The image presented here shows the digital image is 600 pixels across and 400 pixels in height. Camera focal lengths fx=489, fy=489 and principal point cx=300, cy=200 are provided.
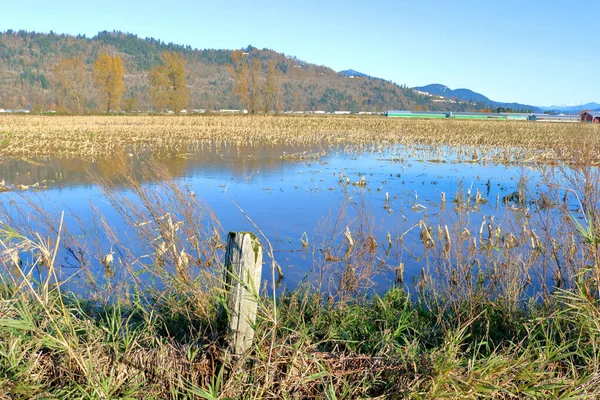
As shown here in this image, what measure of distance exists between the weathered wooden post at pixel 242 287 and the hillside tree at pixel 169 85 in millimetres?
67861

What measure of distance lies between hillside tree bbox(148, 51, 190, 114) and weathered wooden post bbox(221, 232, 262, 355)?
67861 millimetres

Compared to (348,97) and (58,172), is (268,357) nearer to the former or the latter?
(58,172)

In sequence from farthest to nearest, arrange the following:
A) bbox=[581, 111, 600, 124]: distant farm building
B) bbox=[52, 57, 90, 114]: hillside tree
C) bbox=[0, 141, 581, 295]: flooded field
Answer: bbox=[52, 57, 90, 114]: hillside tree → bbox=[581, 111, 600, 124]: distant farm building → bbox=[0, 141, 581, 295]: flooded field

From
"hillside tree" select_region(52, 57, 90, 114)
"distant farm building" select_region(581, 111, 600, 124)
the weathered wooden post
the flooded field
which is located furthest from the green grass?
"hillside tree" select_region(52, 57, 90, 114)

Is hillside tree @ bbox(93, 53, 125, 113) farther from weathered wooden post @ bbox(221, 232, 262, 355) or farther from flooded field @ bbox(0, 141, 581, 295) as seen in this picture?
weathered wooden post @ bbox(221, 232, 262, 355)

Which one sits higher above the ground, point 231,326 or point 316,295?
point 231,326

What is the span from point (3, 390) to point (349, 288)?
3.31 meters

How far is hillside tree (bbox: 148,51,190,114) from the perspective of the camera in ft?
224

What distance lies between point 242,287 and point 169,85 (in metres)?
70.7

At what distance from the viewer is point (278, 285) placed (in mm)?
6039

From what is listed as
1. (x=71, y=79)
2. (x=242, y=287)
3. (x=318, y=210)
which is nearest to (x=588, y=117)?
(x=318, y=210)

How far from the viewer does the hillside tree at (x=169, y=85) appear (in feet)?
224

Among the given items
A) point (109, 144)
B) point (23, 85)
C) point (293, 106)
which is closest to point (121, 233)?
point (109, 144)

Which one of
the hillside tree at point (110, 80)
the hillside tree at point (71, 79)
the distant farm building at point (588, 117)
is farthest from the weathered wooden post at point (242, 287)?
the hillside tree at point (71, 79)
